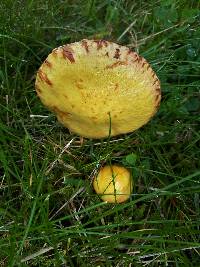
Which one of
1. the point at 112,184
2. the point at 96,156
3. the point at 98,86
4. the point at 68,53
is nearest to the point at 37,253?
the point at 112,184

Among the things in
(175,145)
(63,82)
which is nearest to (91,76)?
(63,82)

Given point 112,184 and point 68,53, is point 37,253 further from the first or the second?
point 68,53

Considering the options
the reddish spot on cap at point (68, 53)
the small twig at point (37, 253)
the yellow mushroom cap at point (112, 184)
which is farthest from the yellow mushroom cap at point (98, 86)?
the small twig at point (37, 253)

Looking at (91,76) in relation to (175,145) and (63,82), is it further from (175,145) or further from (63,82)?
(175,145)

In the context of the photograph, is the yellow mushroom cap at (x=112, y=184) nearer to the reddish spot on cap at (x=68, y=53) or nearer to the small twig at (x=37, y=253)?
the small twig at (x=37, y=253)

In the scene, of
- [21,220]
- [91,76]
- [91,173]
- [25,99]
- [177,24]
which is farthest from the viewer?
[177,24]
